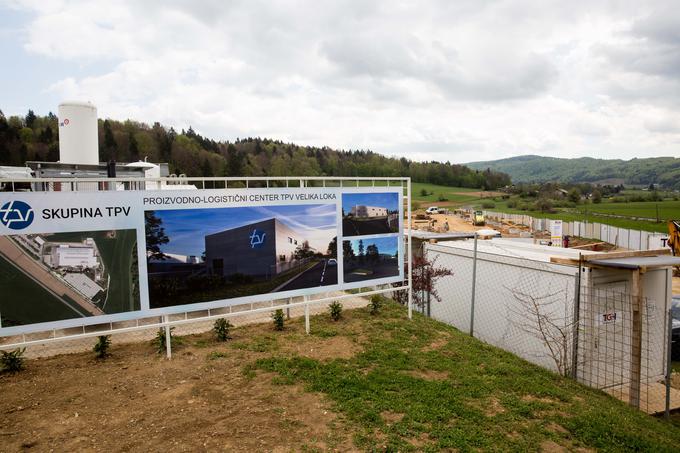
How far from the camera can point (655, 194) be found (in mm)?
83125

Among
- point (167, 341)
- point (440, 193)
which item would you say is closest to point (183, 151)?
point (440, 193)

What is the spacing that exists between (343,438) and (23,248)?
15.2 feet

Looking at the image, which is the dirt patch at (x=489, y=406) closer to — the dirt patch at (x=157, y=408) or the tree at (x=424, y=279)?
the dirt patch at (x=157, y=408)

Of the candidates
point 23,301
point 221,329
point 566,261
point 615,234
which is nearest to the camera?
point 23,301

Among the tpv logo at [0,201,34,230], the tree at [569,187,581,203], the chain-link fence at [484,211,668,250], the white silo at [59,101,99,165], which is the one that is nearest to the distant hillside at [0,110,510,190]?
the tree at [569,187,581,203]

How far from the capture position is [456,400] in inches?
223

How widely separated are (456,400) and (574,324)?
3318 millimetres

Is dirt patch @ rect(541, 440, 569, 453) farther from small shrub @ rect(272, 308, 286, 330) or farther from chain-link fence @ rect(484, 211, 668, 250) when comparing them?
chain-link fence @ rect(484, 211, 668, 250)

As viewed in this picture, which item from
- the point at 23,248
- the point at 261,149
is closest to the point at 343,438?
the point at 23,248

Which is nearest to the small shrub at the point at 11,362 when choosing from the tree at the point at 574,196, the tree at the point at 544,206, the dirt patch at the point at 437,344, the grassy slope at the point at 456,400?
the grassy slope at the point at 456,400

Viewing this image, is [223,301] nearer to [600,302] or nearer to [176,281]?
[176,281]

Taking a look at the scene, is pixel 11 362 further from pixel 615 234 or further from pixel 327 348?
pixel 615 234

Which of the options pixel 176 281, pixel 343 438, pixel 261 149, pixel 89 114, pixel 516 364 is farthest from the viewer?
pixel 261 149

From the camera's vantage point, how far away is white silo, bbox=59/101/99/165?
15.1 m
